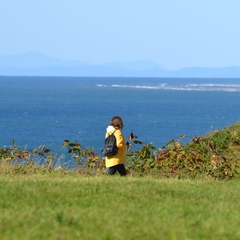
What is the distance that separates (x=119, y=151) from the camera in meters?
14.6

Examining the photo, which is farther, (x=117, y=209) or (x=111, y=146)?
(x=111, y=146)

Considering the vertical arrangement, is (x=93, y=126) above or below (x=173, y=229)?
below

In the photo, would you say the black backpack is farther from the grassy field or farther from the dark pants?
the grassy field

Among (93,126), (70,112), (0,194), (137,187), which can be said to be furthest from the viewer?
(70,112)

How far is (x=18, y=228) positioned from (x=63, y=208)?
1490 mm

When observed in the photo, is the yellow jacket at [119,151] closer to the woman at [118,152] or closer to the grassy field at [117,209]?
the woman at [118,152]

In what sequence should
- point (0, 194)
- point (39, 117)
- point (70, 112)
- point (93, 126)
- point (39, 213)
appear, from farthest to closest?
point (70, 112) < point (39, 117) < point (93, 126) < point (0, 194) < point (39, 213)

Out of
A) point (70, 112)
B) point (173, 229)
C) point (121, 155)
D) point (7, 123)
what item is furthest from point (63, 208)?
point (70, 112)

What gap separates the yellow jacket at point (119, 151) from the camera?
14.4 metres

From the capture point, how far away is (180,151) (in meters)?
15.8

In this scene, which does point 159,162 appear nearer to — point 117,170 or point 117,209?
point 117,170

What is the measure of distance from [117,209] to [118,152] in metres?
5.04

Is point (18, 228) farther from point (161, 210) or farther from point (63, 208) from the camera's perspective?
point (161, 210)

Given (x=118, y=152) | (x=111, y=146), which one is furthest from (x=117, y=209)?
(x=118, y=152)
